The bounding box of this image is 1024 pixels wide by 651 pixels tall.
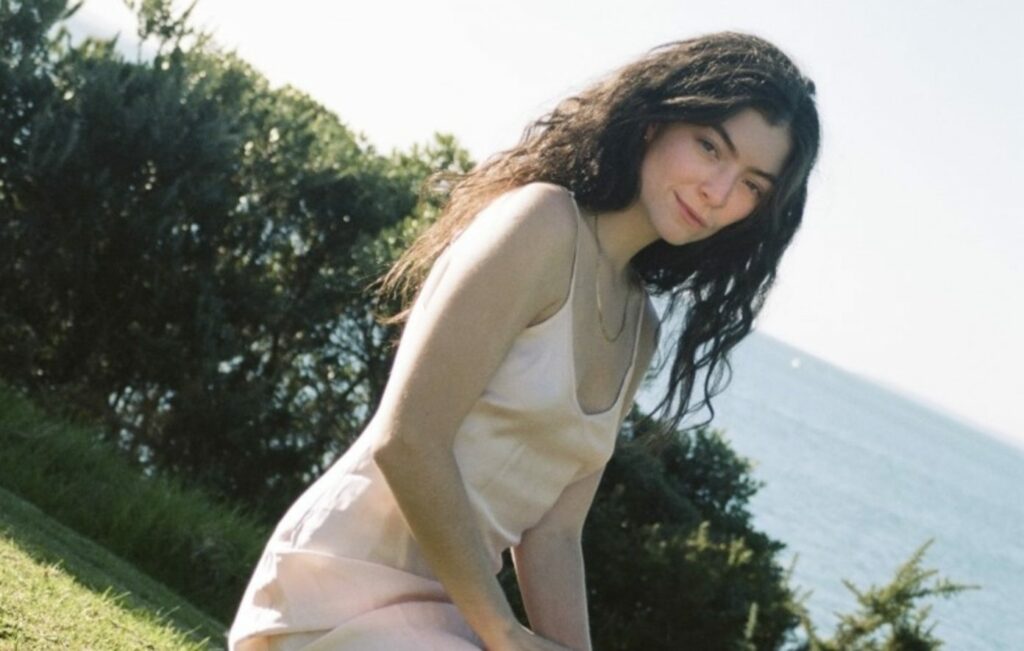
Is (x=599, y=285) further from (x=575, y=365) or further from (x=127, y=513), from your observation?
(x=127, y=513)

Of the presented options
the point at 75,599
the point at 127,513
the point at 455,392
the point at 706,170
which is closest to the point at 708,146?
the point at 706,170

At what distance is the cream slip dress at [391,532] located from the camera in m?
2.73

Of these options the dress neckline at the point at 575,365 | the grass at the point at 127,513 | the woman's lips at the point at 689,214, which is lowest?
the grass at the point at 127,513

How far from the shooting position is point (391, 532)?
275 centimetres

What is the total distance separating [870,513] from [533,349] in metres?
44.0

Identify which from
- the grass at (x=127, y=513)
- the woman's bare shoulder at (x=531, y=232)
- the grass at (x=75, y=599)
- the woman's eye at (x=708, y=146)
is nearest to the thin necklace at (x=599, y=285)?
the woman's bare shoulder at (x=531, y=232)

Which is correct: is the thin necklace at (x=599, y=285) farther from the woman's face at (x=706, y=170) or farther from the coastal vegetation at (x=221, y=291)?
the coastal vegetation at (x=221, y=291)

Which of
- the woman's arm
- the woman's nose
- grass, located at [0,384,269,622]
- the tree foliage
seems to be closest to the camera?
the woman's arm

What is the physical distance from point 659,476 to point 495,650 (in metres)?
9.41

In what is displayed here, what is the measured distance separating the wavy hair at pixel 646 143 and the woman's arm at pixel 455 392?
1.13 feet

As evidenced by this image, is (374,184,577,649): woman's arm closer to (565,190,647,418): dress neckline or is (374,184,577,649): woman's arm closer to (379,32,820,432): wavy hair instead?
(565,190,647,418): dress neckline

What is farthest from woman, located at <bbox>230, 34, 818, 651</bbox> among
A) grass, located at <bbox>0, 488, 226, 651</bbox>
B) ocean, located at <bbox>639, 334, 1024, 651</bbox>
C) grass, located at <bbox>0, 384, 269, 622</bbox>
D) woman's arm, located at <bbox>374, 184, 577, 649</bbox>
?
grass, located at <bbox>0, 384, 269, 622</bbox>

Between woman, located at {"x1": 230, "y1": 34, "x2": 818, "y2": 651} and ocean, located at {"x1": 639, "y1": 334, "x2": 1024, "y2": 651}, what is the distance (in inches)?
48.3

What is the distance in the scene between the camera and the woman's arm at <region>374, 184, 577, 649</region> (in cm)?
264
